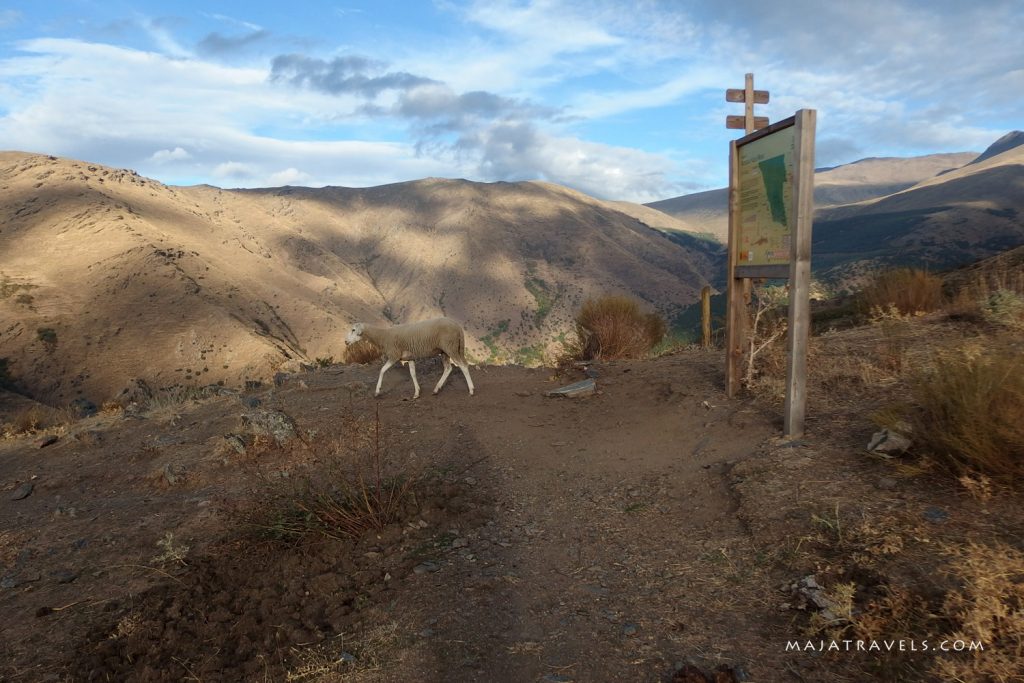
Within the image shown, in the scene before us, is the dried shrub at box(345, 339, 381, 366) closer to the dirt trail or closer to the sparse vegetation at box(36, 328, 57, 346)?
the dirt trail

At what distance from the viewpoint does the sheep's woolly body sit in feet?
31.2

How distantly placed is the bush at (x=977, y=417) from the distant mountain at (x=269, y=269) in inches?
483

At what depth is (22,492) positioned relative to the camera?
6977mm

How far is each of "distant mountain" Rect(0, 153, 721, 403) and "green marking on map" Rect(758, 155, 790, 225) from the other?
10.7m

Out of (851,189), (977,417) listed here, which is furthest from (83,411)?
(851,189)

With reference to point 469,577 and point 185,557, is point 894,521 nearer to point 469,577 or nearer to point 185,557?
point 469,577

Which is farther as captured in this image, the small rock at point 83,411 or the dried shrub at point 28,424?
the small rock at point 83,411

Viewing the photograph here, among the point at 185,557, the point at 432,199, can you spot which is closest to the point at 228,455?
the point at 185,557

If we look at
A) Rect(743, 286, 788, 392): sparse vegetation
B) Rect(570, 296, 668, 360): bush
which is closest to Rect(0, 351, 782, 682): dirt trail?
Rect(743, 286, 788, 392): sparse vegetation

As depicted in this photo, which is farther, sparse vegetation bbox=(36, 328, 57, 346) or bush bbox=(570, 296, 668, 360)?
sparse vegetation bbox=(36, 328, 57, 346)

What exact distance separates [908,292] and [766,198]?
21.0 feet

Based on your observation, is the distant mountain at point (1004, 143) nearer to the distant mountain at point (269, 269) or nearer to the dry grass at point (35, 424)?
the distant mountain at point (269, 269)

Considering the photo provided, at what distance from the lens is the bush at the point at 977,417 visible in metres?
3.67

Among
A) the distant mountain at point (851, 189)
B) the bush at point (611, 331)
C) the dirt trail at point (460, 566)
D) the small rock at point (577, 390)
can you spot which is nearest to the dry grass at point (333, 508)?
the dirt trail at point (460, 566)
